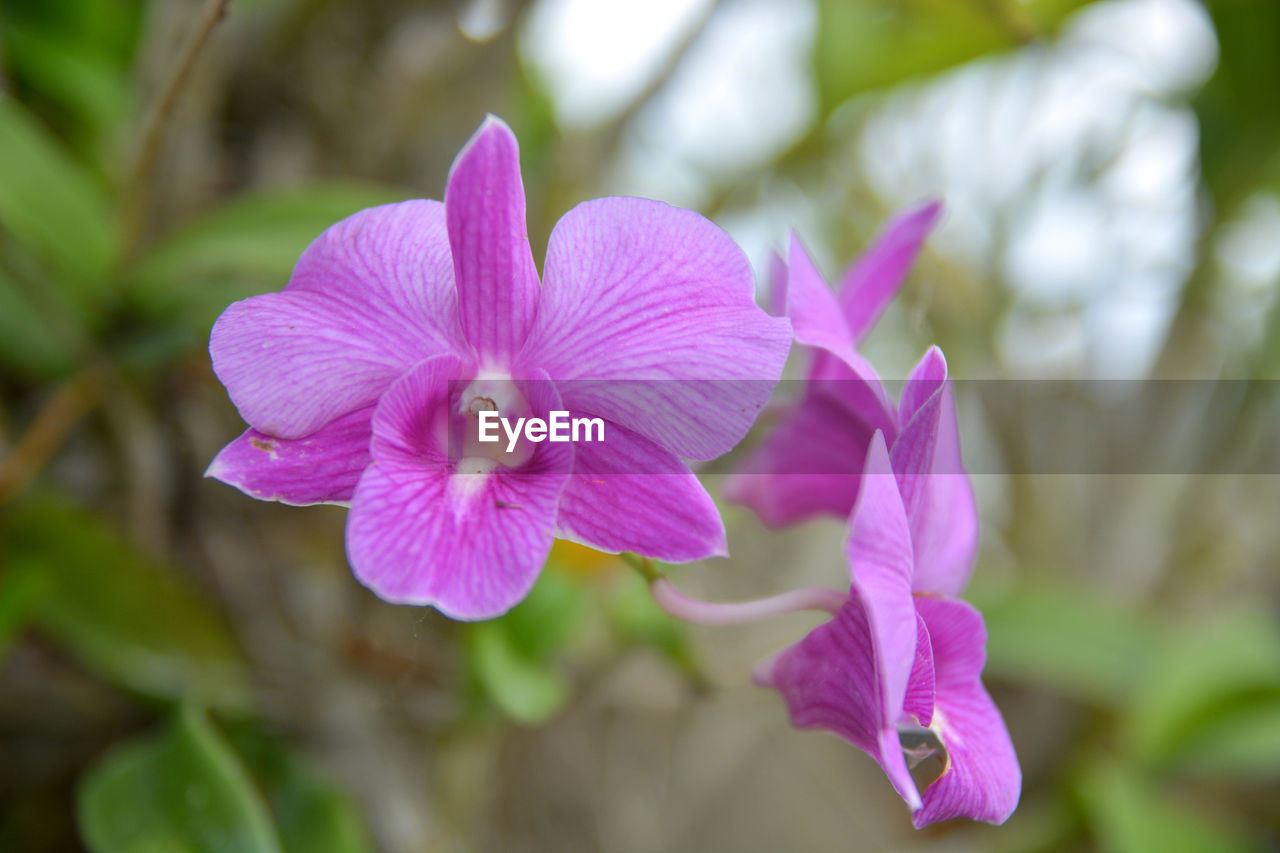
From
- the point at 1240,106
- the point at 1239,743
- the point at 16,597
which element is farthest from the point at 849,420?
the point at 1240,106

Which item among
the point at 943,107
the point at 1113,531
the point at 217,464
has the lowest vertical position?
the point at 1113,531

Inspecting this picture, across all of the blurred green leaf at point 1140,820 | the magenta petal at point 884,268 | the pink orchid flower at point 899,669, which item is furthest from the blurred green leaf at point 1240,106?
the pink orchid flower at point 899,669

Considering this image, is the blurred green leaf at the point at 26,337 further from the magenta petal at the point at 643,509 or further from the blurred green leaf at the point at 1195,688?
the blurred green leaf at the point at 1195,688

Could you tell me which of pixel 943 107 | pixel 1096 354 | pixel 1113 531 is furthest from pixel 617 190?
pixel 1113 531

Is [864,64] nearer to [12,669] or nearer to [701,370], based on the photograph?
[701,370]

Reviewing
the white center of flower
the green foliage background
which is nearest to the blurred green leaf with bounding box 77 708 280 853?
the green foliage background

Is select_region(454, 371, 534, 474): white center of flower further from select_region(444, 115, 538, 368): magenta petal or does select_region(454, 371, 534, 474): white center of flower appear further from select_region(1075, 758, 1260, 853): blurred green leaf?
select_region(1075, 758, 1260, 853): blurred green leaf

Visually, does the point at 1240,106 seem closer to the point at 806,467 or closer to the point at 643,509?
the point at 806,467
